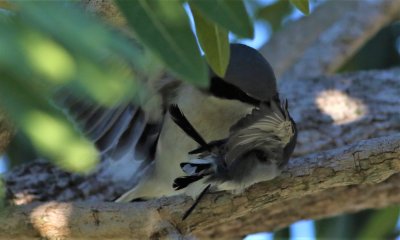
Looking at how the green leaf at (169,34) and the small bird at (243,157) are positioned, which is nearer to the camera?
the green leaf at (169,34)

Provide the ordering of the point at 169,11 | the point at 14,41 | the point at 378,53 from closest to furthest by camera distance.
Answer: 1. the point at 14,41
2. the point at 169,11
3. the point at 378,53

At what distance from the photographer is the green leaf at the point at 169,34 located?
0.98 m

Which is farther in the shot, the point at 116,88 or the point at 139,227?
the point at 139,227

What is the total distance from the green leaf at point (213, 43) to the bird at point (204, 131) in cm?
34

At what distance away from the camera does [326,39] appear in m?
3.29

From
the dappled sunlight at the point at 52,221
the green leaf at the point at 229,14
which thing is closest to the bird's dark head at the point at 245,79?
the dappled sunlight at the point at 52,221

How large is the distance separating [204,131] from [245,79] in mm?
212

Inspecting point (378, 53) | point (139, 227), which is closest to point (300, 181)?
point (139, 227)

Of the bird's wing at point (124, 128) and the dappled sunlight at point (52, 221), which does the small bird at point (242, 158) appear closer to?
the dappled sunlight at point (52, 221)

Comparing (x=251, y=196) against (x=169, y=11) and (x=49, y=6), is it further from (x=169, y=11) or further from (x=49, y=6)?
(x=49, y=6)

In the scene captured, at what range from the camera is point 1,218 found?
6.31 ft

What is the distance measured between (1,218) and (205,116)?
59 centimetres

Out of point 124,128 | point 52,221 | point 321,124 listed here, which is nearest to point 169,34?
point 52,221

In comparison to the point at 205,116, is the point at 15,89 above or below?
below
